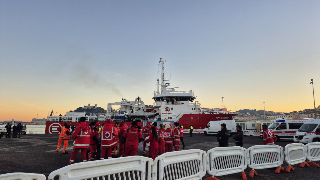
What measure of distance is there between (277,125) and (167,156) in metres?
18.2

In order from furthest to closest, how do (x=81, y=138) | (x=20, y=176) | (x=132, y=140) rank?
(x=132, y=140)
(x=81, y=138)
(x=20, y=176)

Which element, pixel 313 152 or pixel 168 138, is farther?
pixel 168 138

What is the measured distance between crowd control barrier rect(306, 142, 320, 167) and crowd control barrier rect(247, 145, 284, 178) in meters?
2.00

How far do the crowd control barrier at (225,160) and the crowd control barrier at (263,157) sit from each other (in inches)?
12.0

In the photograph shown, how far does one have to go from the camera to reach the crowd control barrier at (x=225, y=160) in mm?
5359

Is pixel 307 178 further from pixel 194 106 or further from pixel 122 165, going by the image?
pixel 194 106

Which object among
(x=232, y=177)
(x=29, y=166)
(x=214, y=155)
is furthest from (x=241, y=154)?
(x=29, y=166)

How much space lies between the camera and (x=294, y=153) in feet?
24.2

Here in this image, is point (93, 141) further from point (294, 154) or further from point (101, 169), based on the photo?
point (294, 154)

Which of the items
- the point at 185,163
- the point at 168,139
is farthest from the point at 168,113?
the point at 185,163

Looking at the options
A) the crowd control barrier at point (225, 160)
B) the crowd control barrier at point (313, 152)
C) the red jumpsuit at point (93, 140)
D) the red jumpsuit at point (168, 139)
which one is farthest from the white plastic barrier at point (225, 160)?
the red jumpsuit at point (93, 140)

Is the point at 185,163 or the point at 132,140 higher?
the point at 132,140

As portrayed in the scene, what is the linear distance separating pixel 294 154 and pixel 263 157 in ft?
5.78

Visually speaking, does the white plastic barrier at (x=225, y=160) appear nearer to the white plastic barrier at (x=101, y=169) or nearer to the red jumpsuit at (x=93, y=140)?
the white plastic barrier at (x=101, y=169)
